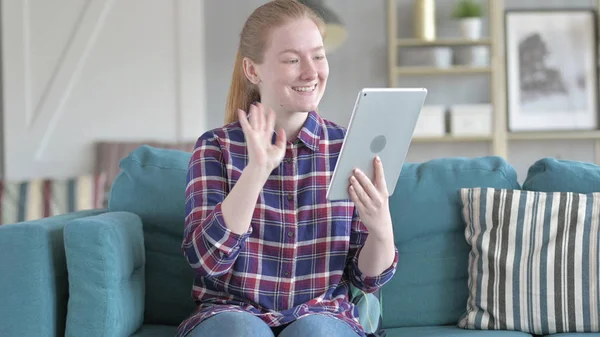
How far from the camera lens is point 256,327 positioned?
1.63m

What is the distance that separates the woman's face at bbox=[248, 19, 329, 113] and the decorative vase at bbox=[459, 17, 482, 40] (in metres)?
3.60

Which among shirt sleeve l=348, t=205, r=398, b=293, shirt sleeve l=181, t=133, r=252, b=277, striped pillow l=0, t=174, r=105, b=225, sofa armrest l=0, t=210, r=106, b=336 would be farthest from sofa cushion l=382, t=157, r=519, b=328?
striped pillow l=0, t=174, r=105, b=225

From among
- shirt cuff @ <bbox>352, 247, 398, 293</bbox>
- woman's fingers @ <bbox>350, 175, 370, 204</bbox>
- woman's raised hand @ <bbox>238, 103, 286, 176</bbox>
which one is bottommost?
shirt cuff @ <bbox>352, 247, 398, 293</bbox>

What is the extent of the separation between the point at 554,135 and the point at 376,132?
4.04m

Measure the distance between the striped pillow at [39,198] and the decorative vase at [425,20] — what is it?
2.34 metres

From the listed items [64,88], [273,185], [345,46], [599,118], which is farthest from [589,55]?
[273,185]

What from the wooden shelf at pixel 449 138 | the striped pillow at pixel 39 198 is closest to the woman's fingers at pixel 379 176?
the striped pillow at pixel 39 198

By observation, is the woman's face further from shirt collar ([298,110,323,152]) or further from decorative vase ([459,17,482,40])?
decorative vase ([459,17,482,40])

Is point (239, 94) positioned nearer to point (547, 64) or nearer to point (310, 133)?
point (310, 133)

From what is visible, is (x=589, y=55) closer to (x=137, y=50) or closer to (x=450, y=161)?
(x=137, y=50)

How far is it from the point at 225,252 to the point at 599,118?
442 cm

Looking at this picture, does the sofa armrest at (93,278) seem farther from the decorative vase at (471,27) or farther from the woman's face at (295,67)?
the decorative vase at (471,27)

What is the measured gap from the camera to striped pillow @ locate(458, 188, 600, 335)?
2055mm

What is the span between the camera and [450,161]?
2299 millimetres
